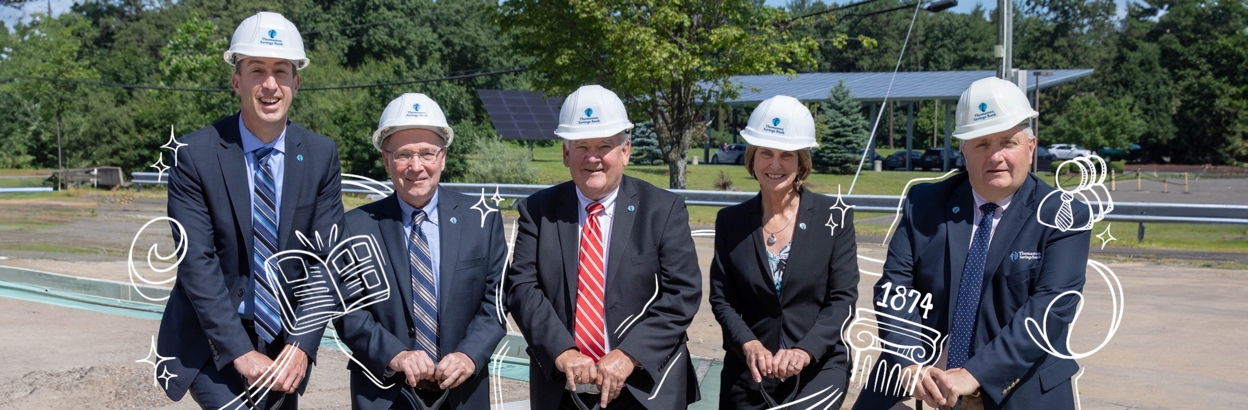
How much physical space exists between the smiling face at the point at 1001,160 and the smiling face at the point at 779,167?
2.58ft

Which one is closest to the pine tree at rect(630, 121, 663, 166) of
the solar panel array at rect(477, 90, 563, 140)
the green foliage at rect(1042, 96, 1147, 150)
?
the solar panel array at rect(477, 90, 563, 140)

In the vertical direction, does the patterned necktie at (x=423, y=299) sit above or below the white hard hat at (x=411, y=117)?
below

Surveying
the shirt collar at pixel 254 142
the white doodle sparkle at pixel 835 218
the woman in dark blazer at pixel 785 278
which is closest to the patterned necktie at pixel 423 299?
the shirt collar at pixel 254 142

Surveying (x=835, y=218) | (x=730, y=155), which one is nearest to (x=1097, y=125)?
(x=730, y=155)

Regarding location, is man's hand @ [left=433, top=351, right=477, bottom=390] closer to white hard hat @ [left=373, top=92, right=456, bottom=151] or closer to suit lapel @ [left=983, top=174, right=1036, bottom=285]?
white hard hat @ [left=373, top=92, right=456, bottom=151]

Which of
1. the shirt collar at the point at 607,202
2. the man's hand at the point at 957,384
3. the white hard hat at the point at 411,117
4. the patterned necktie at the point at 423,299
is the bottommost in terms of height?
the man's hand at the point at 957,384

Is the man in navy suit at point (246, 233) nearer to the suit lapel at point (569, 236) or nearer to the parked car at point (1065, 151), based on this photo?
the suit lapel at point (569, 236)

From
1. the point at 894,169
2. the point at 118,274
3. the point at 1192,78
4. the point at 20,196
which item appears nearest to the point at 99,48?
the point at 20,196

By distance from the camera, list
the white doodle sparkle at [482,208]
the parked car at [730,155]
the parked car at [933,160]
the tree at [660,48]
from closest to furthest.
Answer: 1. the white doodle sparkle at [482,208]
2. the tree at [660,48]
3. the parked car at [933,160]
4. the parked car at [730,155]

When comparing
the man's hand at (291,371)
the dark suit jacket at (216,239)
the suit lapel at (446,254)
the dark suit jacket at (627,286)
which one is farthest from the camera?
the suit lapel at (446,254)

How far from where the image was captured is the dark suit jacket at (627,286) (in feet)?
12.3

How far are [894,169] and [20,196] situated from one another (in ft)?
118

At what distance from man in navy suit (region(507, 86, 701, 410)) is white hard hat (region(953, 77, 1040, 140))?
46.2 inches

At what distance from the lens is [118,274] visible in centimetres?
1188
